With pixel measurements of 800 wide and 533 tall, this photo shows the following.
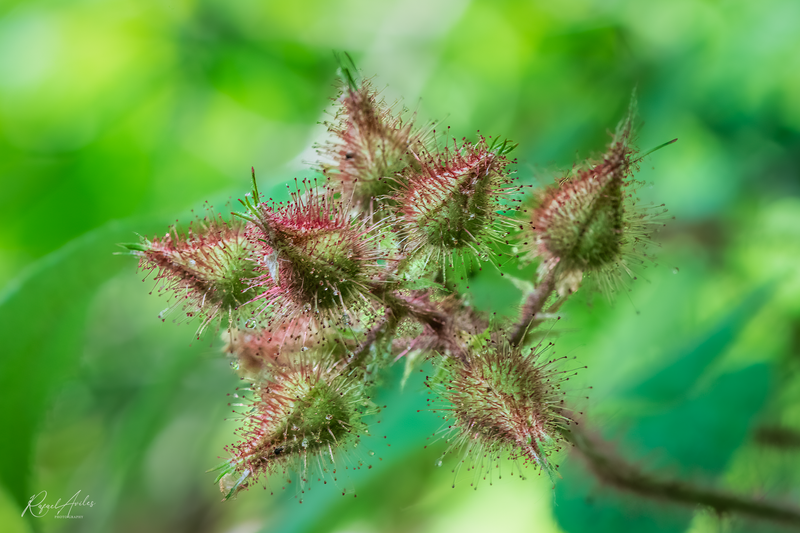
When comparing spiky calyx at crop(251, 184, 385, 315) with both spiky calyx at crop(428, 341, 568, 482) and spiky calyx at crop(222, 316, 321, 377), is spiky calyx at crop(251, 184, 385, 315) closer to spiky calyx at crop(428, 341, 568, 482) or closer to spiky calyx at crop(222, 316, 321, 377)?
spiky calyx at crop(222, 316, 321, 377)

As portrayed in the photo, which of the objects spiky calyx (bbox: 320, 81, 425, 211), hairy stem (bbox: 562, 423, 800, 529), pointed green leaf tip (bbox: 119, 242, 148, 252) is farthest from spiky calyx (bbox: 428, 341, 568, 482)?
pointed green leaf tip (bbox: 119, 242, 148, 252)

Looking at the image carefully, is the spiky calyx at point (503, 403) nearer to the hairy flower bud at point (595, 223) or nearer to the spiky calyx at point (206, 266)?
the hairy flower bud at point (595, 223)

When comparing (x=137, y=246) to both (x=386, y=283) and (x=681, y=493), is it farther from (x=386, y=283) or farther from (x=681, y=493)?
(x=681, y=493)

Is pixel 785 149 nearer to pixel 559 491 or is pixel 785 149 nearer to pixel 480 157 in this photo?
pixel 559 491

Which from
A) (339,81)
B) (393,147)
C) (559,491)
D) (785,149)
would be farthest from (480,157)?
(785,149)

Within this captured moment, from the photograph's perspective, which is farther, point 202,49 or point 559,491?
point 202,49
